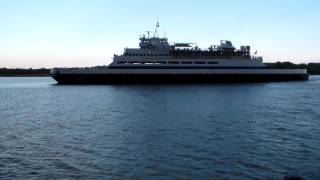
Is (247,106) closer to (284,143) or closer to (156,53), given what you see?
(284,143)

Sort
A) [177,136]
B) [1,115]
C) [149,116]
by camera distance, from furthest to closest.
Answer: [1,115], [149,116], [177,136]

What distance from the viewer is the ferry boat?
294 ft

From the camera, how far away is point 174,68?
90562 millimetres

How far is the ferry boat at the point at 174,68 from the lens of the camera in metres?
89.5

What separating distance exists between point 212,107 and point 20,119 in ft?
54.5

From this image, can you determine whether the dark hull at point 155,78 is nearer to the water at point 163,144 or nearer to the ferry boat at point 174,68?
the ferry boat at point 174,68

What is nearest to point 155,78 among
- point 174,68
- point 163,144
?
point 174,68

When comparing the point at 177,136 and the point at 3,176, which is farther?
the point at 177,136

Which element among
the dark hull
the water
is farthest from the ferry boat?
the water

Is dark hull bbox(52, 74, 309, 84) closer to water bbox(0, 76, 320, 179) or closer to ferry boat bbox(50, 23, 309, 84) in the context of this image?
Result: ferry boat bbox(50, 23, 309, 84)

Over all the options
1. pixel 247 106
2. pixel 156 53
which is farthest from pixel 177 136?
pixel 156 53

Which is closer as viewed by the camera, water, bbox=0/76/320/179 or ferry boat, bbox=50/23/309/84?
water, bbox=0/76/320/179

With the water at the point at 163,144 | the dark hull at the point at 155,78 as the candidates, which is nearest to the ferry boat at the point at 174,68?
the dark hull at the point at 155,78

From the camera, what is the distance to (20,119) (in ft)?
121
